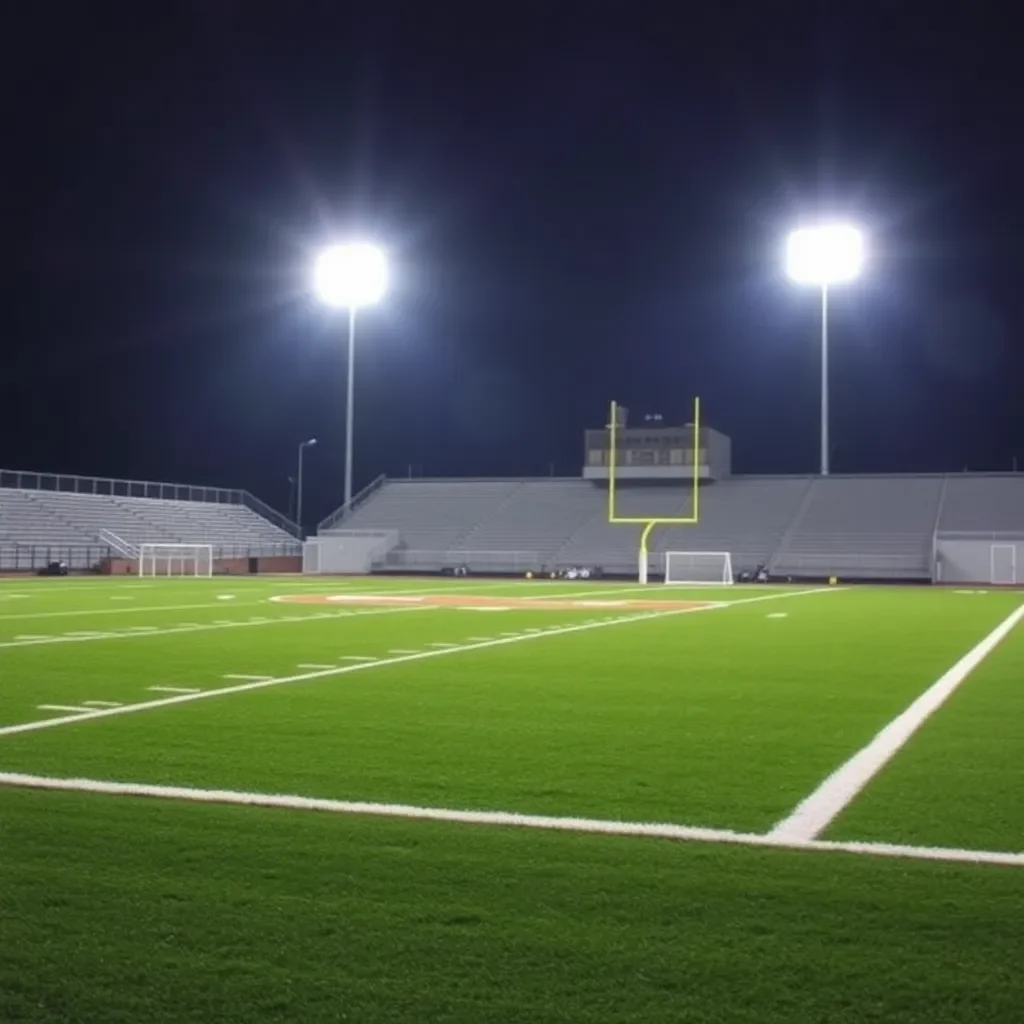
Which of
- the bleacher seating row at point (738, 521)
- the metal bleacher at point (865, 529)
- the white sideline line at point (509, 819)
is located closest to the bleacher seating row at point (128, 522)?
the bleacher seating row at point (738, 521)

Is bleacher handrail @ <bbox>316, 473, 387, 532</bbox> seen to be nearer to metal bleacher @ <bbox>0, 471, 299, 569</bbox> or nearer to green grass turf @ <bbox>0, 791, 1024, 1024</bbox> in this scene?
metal bleacher @ <bbox>0, 471, 299, 569</bbox>

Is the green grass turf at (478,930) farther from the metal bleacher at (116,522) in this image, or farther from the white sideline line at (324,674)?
the metal bleacher at (116,522)

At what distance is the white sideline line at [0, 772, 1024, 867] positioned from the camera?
3580 mm

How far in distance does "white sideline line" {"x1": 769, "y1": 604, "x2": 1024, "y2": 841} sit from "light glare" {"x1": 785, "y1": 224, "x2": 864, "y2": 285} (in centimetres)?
3348

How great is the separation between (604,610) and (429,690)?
10.6m

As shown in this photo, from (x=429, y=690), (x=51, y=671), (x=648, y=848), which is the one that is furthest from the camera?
(x=51, y=671)

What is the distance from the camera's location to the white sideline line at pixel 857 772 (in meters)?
3.95

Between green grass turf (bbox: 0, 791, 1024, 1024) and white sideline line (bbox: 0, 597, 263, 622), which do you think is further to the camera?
white sideline line (bbox: 0, 597, 263, 622)

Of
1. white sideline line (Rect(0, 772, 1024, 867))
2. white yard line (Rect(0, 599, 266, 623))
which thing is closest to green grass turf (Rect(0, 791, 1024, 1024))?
white sideline line (Rect(0, 772, 1024, 867))

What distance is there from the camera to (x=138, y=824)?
3.90m

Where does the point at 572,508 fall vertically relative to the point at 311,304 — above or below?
below

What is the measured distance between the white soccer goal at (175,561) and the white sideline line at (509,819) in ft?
106

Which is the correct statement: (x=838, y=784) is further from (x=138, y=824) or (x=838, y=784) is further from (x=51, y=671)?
(x=51, y=671)

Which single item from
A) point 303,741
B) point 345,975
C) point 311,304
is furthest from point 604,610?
point 311,304
